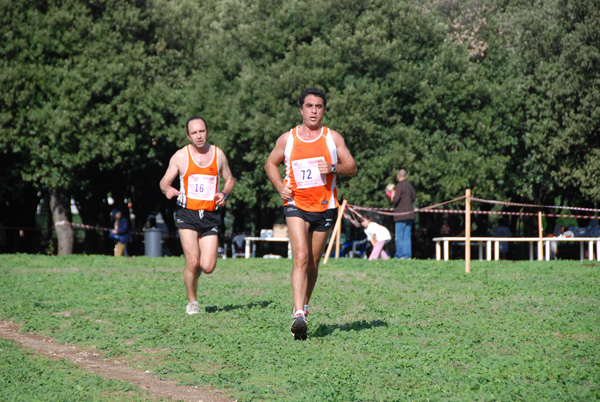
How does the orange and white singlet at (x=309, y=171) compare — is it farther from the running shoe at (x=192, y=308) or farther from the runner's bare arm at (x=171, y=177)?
the running shoe at (x=192, y=308)

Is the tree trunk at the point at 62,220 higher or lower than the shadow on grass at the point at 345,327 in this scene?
higher

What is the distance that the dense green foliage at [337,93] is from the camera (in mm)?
25422

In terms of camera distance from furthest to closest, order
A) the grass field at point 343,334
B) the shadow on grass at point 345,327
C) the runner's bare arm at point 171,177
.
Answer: the runner's bare arm at point 171,177
the shadow on grass at point 345,327
the grass field at point 343,334

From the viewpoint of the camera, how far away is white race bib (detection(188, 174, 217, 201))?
9.02m

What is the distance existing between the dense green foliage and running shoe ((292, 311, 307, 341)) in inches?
723

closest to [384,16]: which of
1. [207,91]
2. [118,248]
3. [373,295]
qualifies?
[207,91]

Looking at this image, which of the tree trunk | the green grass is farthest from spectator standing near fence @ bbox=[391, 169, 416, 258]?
the green grass

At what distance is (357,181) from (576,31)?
862 cm

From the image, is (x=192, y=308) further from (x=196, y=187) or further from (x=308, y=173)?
(x=308, y=173)

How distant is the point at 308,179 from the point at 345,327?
160cm

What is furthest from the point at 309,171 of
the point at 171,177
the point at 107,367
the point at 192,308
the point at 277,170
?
the point at 192,308

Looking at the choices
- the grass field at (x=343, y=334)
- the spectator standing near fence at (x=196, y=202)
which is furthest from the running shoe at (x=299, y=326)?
the spectator standing near fence at (x=196, y=202)

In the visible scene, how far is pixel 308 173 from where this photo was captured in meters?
7.29

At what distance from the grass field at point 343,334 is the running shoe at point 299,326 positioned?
114 millimetres
